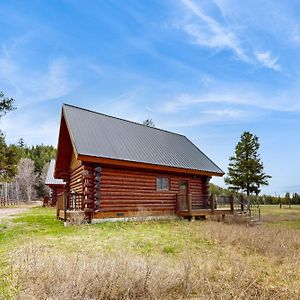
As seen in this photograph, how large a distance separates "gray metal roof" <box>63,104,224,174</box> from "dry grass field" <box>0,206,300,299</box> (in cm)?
551

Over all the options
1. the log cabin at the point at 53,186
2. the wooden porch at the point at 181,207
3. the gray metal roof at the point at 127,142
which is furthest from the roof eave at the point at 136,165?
the log cabin at the point at 53,186

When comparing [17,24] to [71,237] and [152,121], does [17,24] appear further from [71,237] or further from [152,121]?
[152,121]

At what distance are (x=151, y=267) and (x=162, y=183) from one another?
1282cm

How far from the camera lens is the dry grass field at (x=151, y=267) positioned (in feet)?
16.9

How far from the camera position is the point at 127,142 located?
1859 cm

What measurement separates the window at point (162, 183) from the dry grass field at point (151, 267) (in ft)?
22.3

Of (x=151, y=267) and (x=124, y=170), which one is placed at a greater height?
(x=124, y=170)

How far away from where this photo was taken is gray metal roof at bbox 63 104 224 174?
16.1 meters

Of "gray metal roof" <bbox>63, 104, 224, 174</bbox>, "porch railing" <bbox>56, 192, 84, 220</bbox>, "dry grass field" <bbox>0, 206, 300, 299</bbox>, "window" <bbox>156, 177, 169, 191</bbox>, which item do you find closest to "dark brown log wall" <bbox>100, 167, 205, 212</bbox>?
"window" <bbox>156, 177, 169, 191</bbox>

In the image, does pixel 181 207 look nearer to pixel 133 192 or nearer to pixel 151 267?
pixel 133 192

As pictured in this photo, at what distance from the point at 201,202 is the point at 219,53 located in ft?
31.9

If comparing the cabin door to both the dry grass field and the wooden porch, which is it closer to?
the wooden porch

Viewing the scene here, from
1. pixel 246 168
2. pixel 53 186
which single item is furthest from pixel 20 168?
pixel 246 168

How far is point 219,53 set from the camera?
692 inches
